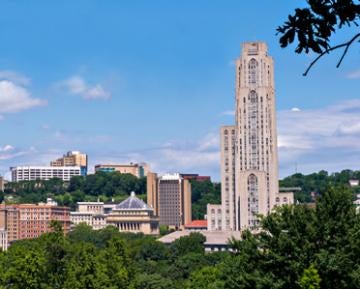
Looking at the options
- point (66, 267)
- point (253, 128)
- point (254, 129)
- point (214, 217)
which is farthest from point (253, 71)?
point (66, 267)

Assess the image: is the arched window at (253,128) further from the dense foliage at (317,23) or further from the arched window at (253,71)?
the dense foliage at (317,23)

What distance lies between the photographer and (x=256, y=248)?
146ft

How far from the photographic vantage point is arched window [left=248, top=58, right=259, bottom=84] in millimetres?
184625

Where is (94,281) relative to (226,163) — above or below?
below

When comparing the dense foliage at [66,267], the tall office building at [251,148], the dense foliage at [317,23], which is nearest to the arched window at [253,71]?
the tall office building at [251,148]

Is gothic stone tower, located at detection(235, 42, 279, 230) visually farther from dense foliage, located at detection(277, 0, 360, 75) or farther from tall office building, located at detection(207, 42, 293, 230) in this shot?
dense foliage, located at detection(277, 0, 360, 75)

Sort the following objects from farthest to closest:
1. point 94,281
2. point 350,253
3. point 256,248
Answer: point 94,281
point 256,248
point 350,253

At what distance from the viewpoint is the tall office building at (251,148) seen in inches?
7146

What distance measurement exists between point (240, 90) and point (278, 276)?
142m

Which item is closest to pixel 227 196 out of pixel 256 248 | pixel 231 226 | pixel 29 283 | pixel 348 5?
pixel 231 226

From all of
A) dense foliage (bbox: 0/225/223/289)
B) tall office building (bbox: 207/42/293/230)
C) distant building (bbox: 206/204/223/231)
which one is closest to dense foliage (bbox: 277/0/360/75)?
dense foliage (bbox: 0/225/223/289)

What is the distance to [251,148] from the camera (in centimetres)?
18512

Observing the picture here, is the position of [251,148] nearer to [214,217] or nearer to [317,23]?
[214,217]

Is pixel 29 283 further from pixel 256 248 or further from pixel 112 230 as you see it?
pixel 112 230
